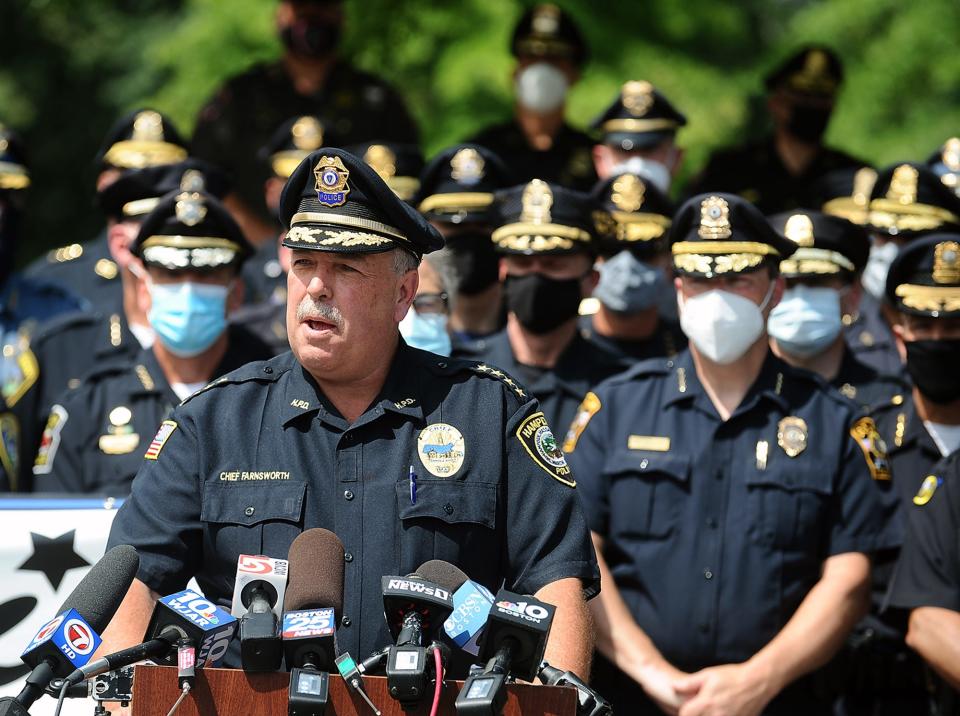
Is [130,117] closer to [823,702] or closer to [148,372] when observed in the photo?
[148,372]

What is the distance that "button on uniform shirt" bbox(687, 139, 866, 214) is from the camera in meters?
9.62

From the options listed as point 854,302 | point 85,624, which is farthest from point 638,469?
point 85,624

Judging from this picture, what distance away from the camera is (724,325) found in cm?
619

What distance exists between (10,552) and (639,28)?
843 centimetres

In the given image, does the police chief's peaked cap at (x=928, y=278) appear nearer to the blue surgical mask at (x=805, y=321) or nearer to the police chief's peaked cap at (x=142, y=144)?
the blue surgical mask at (x=805, y=321)

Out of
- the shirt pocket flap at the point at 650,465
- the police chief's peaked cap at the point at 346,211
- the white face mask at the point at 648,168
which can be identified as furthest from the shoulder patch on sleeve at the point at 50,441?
the white face mask at the point at 648,168

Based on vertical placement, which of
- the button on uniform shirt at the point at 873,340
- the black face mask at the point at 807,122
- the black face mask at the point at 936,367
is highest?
the black face mask at the point at 807,122

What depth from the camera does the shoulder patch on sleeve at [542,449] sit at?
4.57 m

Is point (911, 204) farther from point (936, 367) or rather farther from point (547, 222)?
point (547, 222)

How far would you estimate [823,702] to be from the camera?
6.43 metres

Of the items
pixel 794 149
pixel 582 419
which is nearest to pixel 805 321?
pixel 582 419

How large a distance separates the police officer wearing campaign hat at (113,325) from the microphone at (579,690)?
4.55m

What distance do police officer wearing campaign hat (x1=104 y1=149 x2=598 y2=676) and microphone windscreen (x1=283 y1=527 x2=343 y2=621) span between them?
571mm

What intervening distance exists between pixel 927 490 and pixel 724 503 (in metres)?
0.74
